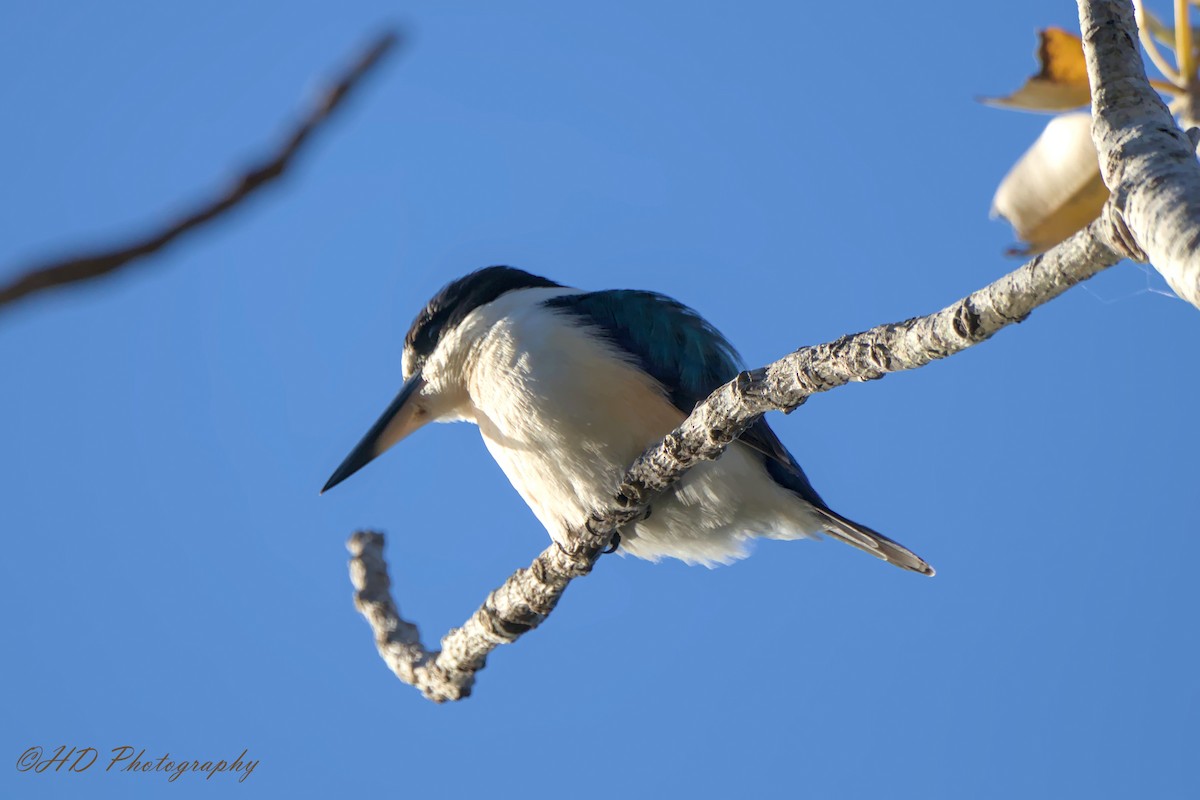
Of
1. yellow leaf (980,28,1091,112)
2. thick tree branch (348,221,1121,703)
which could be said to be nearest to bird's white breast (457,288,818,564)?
thick tree branch (348,221,1121,703)

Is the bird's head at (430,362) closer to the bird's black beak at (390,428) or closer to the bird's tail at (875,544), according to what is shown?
the bird's black beak at (390,428)

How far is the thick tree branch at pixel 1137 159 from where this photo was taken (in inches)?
73.4

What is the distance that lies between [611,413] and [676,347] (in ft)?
2.15

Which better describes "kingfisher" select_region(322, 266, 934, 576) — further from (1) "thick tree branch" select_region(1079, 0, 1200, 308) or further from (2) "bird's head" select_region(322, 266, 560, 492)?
(1) "thick tree branch" select_region(1079, 0, 1200, 308)

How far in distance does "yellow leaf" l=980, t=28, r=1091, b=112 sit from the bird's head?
2.86 meters

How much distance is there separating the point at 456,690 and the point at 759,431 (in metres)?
1.63

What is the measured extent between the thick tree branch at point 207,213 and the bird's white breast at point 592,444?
3.72m

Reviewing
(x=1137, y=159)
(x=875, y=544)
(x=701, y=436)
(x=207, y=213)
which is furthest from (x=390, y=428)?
(x=207, y=213)

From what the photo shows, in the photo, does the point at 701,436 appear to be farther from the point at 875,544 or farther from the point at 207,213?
the point at 207,213

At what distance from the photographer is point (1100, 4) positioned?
2.39 meters

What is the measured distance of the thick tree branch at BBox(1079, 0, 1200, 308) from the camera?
187 cm

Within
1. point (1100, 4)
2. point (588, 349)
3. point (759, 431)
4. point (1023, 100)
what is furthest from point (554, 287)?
point (1100, 4)

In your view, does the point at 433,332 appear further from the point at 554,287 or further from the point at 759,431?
the point at 759,431

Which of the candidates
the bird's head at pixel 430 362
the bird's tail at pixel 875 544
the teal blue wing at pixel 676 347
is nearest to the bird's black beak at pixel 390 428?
the bird's head at pixel 430 362
